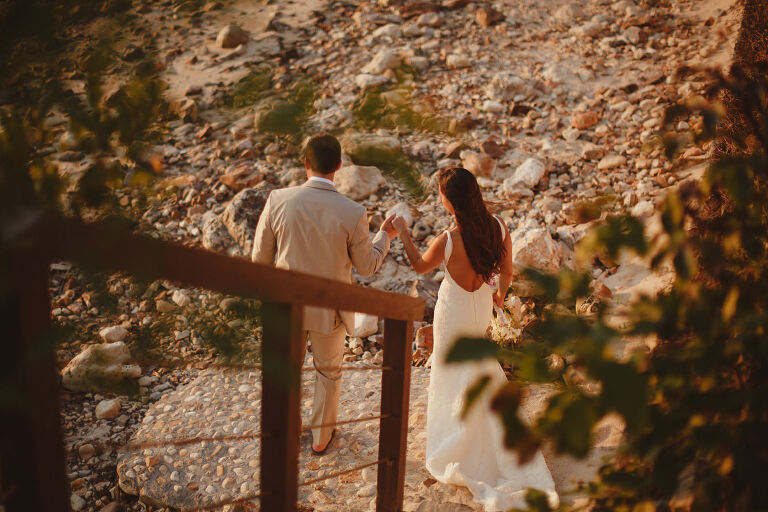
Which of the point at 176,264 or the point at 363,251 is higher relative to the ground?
the point at 363,251

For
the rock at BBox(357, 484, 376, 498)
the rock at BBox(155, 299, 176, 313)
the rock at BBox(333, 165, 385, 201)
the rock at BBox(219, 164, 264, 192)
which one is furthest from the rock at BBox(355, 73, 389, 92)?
the rock at BBox(357, 484, 376, 498)

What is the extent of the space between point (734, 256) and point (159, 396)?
4201mm

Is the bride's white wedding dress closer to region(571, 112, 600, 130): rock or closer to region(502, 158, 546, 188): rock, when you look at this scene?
region(502, 158, 546, 188): rock

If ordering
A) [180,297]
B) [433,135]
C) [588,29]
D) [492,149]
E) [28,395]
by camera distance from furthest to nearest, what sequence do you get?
[588,29]
[492,149]
[433,135]
[180,297]
[28,395]

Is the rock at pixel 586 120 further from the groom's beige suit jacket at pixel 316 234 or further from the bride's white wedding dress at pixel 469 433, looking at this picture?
the groom's beige suit jacket at pixel 316 234

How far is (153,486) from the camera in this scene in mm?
3270

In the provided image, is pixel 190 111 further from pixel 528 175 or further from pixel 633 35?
pixel 633 35

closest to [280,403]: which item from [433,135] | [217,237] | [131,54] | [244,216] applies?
[131,54]

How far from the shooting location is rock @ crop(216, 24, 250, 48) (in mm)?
8781

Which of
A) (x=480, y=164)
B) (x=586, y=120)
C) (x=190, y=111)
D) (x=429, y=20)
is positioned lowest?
(x=480, y=164)

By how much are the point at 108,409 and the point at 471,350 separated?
4068 millimetres

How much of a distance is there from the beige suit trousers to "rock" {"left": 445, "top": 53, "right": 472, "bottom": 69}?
5865 mm

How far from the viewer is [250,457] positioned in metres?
3.46

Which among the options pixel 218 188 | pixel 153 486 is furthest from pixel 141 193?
pixel 218 188
